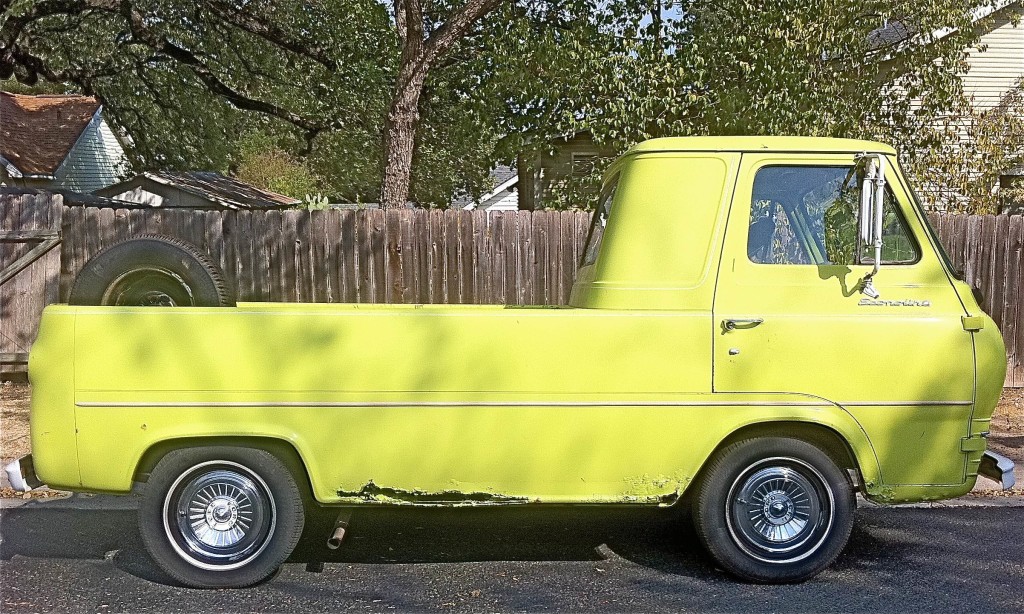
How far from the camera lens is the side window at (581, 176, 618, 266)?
5.39m

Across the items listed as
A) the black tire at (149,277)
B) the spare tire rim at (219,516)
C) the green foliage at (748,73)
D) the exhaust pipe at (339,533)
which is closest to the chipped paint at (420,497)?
the exhaust pipe at (339,533)

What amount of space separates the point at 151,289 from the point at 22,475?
3.71ft

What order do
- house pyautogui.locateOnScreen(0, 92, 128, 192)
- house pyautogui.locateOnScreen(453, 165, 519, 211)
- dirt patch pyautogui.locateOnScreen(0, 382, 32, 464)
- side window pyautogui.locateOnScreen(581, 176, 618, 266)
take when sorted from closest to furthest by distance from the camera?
side window pyautogui.locateOnScreen(581, 176, 618, 266) → dirt patch pyautogui.locateOnScreen(0, 382, 32, 464) → house pyautogui.locateOnScreen(0, 92, 128, 192) → house pyautogui.locateOnScreen(453, 165, 519, 211)

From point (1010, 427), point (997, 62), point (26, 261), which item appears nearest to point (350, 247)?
point (26, 261)

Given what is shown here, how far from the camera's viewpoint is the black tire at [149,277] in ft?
16.3

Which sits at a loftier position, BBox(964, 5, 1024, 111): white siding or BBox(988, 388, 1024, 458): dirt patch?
BBox(964, 5, 1024, 111): white siding

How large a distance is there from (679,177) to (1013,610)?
254 centimetres

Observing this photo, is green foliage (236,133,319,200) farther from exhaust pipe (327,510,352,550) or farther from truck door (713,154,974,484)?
truck door (713,154,974,484)

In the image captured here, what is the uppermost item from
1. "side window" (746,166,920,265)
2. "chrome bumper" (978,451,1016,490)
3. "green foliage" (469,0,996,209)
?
"green foliage" (469,0,996,209)

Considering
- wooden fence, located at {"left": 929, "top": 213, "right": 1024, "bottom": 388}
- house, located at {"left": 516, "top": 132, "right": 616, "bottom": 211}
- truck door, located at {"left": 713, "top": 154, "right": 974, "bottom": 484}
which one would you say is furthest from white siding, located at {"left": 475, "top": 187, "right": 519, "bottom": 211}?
truck door, located at {"left": 713, "top": 154, "right": 974, "bottom": 484}

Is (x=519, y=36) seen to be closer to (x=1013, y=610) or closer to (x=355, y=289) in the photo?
(x=355, y=289)

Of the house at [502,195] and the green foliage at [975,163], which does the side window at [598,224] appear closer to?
the green foliage at [975,163]

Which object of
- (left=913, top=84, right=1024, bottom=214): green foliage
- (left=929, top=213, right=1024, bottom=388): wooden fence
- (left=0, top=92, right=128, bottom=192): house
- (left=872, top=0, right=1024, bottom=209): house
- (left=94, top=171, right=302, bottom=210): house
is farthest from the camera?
(left=0, top=92, right=128, bottom=192): house

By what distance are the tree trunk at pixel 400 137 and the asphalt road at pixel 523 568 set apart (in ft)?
24.0
